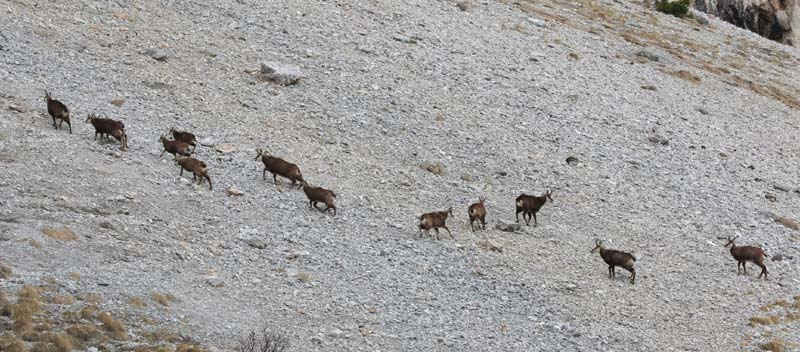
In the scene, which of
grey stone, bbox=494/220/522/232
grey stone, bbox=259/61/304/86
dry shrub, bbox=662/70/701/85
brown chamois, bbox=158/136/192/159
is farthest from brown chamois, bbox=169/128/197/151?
dry shrub, bbox=662/70/701/85

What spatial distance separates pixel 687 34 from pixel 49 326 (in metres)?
43.5

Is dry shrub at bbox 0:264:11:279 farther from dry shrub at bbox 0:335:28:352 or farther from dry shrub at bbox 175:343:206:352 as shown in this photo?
dry shrub at bbox 175:343:206:352

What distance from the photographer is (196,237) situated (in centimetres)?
1945

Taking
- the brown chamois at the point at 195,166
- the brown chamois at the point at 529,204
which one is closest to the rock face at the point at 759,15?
the brown chamois at the point at 529,204

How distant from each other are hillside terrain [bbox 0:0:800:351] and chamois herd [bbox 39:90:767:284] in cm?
33

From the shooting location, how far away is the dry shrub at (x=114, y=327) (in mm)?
14469

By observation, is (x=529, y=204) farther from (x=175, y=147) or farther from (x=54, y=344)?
(x=54, y=344)

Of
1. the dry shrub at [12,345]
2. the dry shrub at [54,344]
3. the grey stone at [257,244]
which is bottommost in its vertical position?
the grey stone at [257,244]

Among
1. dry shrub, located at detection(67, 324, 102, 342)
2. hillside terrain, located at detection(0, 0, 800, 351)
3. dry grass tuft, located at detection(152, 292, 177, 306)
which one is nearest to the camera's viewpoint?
dry shrub, located at detection(67, 324, 102, 342)

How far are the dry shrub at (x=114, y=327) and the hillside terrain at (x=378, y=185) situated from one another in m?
0.05

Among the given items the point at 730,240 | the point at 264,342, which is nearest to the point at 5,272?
the point at 264,342

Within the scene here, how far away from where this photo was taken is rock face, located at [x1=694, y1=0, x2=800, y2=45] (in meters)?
61.2

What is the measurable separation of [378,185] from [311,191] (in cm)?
286

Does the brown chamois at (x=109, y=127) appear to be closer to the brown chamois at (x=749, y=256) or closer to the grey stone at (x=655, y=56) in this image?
the brown chamois at (x=749, y=256)
